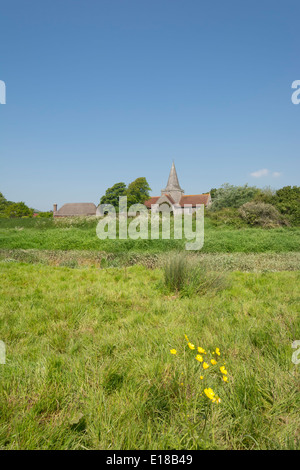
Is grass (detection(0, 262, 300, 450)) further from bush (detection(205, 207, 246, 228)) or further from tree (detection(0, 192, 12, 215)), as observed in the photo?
tree (detection(0, 192, 12, 215))

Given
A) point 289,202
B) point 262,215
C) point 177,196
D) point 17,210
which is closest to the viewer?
point 262,215

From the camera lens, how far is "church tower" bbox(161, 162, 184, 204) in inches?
2244

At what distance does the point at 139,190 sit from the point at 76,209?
15089 mm

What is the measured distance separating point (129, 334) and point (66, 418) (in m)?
1.37

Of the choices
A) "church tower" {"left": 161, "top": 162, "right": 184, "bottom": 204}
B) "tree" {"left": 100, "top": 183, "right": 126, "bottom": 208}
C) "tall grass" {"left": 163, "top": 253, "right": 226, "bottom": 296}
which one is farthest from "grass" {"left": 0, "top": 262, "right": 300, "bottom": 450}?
"church tower" {"left": 161, "top": 162, "right": 184, "bottom": 204}

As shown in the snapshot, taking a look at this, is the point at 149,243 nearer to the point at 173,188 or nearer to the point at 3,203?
the point at 173,188

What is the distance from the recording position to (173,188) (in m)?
57.3

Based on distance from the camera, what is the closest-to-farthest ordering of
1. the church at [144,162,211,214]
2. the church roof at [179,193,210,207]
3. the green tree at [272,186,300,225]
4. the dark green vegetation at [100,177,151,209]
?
the green tree at [272,186,300,225]
the dark green vegetation at [100,177,151,209]
the church at [144,162,211,214]
the church roof at [179,193,210,207]

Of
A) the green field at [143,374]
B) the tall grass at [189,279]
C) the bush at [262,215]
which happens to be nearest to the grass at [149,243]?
the bush at [262,215]

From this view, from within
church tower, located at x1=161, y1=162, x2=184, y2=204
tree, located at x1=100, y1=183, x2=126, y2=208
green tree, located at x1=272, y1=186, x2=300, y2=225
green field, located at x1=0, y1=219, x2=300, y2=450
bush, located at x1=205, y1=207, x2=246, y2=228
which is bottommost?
green field, located at x1=0, y1=219, x2=300, y2=450

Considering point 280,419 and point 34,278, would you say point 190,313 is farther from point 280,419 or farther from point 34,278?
point 34,278

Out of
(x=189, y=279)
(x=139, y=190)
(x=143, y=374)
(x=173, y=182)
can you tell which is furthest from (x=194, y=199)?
(x=143, y=374)

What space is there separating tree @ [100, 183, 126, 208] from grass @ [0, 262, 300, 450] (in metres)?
43.4

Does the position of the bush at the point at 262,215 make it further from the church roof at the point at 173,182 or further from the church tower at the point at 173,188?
the church roof at the point at 173,182
